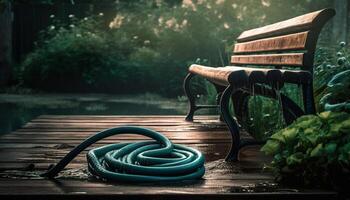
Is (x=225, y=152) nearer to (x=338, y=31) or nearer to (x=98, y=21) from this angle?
(x=338, y=31)

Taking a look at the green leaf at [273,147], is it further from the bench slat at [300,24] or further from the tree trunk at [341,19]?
the tree trunk at [341,19]

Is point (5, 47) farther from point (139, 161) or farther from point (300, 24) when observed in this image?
point (139, 161)

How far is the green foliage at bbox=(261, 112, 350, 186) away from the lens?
109 inches

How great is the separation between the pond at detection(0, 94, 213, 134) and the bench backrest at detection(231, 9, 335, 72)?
3.15 meters

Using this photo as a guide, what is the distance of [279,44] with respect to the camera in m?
4.45

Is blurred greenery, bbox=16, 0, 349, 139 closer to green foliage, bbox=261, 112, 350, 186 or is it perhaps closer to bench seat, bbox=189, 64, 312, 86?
bench seat, bbox=189, 64, 312, 86

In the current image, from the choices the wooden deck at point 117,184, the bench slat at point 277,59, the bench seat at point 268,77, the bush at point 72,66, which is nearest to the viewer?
the wooden deck at point 117,184

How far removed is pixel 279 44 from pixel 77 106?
19.5 feet

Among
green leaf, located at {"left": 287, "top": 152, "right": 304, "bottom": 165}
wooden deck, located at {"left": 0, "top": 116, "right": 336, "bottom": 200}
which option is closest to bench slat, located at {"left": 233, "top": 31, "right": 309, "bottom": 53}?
wooden deck, located at {"left": 0, "top": 116, "right": 336, "bottom": 200}

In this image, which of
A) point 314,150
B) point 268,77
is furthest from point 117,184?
point 268,77

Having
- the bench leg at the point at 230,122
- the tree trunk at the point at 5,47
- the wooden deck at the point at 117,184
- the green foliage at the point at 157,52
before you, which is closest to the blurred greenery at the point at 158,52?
the green foliage at the point at 157,52

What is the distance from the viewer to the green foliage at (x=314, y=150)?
2766mm

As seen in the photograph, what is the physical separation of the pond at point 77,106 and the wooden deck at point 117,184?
2.41 m

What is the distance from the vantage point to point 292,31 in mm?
4129
